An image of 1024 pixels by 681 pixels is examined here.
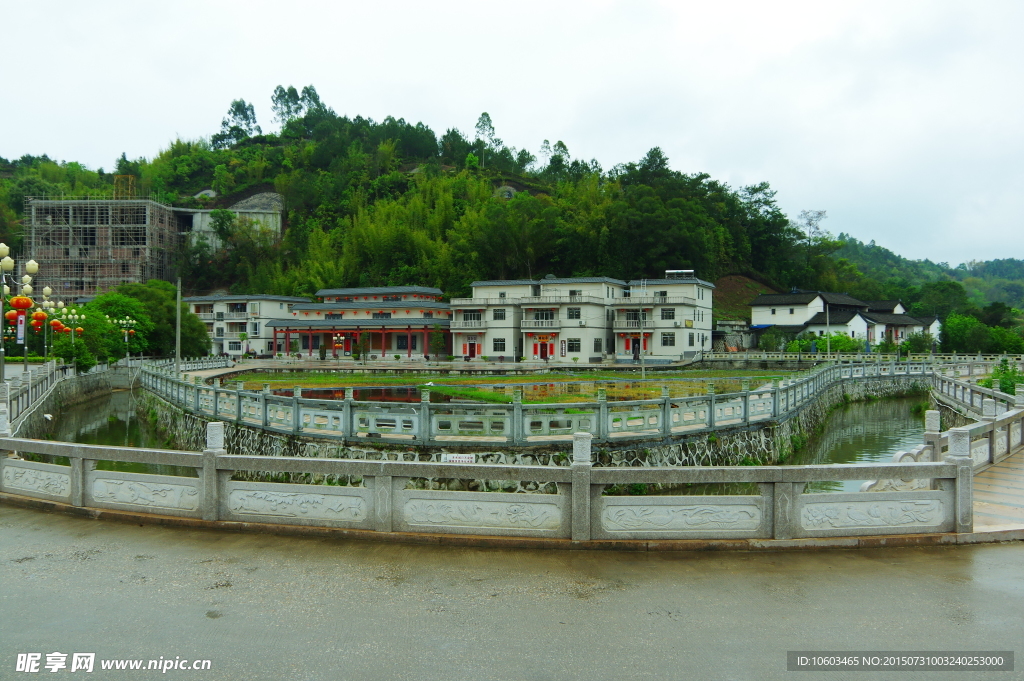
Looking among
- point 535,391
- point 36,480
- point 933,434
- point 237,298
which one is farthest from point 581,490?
point 237,298

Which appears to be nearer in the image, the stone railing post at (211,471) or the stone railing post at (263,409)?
the stone railing post at (211,471)

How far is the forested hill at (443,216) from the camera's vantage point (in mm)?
76812

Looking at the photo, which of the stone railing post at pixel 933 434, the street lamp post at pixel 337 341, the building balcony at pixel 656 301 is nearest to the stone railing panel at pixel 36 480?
the stone railing post at pixel 933 434

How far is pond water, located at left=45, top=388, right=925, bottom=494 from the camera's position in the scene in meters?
21.4

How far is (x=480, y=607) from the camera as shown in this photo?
241 inches

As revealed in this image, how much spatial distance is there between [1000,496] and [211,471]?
1140 cm

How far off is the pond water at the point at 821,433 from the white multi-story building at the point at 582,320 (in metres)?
22.1

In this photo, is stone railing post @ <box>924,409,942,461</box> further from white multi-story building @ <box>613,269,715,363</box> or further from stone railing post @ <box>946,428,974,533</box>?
white multi-story building @ <box>613,269,715,363</box>

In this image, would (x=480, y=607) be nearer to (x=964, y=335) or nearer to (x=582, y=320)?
(x=582, y=320)

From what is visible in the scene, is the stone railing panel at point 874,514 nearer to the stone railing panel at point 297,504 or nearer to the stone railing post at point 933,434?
the stone railing post at point 933,434

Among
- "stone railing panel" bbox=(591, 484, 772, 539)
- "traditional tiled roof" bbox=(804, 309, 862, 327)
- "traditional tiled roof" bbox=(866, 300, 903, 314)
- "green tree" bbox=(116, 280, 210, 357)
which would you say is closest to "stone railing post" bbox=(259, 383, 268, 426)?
"stone railing panel" bbox=(591, 484, 772, 539)

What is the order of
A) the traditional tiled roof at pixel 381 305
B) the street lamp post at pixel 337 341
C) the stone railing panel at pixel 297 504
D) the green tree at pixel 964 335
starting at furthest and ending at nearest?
the traditional tiled roof at pixel 381 305, the street lamp post at pixel 337 341, the green tree at pixel 964 335, the stone railing panel at pixel 297 504

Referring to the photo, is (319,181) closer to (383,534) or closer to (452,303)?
(452,303)

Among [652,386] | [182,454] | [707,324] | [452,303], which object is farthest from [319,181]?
[182,454]
